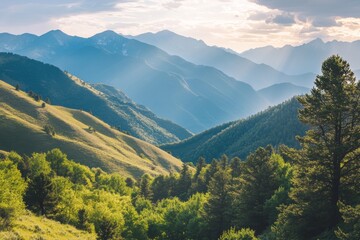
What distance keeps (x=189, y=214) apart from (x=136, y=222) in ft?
35.7

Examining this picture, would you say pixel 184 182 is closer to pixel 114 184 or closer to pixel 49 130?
pixel 114 184

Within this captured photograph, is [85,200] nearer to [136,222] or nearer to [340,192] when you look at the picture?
[136,222]

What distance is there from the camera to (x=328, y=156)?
111 feet

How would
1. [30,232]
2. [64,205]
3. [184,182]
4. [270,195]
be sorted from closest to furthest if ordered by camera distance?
[30,232] → [270,195] → [64,205] → [184,182]

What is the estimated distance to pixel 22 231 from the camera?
125 feet

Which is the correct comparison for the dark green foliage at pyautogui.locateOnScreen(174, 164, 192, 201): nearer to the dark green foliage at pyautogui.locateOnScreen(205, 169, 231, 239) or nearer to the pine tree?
the dark green foliage at pyautogui.locateOnScreen(205, 169, 231, 239)

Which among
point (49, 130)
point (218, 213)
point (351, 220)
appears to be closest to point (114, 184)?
point (218, 213)

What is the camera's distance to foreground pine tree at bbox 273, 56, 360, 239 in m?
33.0

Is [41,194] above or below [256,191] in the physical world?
below

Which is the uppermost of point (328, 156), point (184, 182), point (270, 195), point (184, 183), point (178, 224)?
point (328, 156)

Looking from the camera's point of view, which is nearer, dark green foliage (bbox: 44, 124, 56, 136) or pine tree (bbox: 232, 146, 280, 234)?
pine tree (bbox: 232, 146, 280, 234)

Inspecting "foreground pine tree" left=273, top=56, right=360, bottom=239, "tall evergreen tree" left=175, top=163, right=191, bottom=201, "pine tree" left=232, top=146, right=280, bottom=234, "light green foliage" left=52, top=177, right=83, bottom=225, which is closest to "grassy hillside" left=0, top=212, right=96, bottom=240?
"light green foliage" left=52, top=177, right=83, bottom=225

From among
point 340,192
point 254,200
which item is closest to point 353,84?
point 340,192

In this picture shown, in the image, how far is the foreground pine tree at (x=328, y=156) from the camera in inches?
1299
